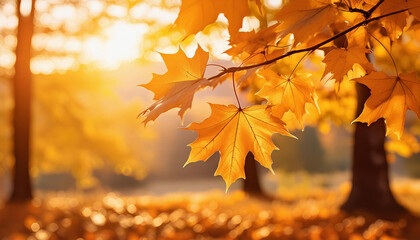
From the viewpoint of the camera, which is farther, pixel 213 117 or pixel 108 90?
pixel 108 90

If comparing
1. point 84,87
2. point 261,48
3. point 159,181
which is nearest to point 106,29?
point 84,87

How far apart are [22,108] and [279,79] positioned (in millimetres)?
7697

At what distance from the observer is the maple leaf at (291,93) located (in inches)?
51.4

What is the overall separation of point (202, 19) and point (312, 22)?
0.92 feet

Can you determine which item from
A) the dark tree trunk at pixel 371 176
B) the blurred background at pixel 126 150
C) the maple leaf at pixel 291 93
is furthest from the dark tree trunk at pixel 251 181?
the maple leaf at pixel 291 93

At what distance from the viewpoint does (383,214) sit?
5945 millimetres

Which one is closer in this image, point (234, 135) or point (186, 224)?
point (234, 135)

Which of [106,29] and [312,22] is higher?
[106,29]

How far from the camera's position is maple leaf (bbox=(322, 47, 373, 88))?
1201 millimetres

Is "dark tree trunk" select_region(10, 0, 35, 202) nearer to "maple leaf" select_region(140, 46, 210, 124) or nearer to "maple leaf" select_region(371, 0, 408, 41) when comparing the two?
"maple leaf" select_region(140, 46, 210, 124)

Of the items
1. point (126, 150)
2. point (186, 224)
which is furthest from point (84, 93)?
point (186, 224)

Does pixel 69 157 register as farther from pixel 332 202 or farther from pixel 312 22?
pixel 312 22

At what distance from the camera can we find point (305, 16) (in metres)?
1.04

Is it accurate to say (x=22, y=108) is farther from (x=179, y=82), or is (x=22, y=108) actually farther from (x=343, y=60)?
(x=343, y=60)
